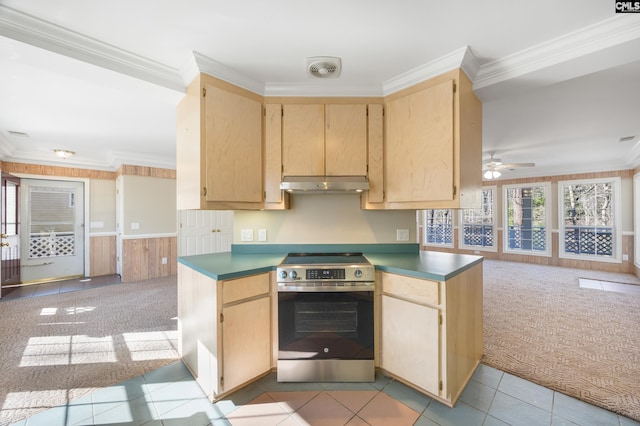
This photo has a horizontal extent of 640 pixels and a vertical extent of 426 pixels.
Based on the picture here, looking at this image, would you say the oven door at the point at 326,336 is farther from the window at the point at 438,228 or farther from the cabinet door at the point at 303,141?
the window at the point at 438,228

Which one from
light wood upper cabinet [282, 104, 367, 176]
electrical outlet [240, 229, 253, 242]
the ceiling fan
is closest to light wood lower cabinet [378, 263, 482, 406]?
light wood upper cabinet [282, 104, 367, 176]

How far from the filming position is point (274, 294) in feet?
6.81

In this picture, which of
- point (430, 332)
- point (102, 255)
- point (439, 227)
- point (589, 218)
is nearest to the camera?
point (430, 332)

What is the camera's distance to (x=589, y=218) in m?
5.97

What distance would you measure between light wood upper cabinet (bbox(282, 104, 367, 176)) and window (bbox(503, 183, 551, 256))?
6.54m

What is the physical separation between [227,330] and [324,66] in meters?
2.02

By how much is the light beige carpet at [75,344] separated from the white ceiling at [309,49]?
7.40 feet

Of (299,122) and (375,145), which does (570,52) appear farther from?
(299,122)

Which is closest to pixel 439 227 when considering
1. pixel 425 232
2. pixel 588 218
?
pixel 425 232

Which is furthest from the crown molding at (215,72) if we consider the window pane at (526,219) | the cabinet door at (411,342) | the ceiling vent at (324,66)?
the window pane at (526,219)

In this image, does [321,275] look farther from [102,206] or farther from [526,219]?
[526,219]

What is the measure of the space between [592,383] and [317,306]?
7.06ft

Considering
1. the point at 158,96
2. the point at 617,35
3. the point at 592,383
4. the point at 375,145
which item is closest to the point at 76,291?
the point at 158,96

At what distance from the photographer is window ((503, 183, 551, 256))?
6527 millimetres
